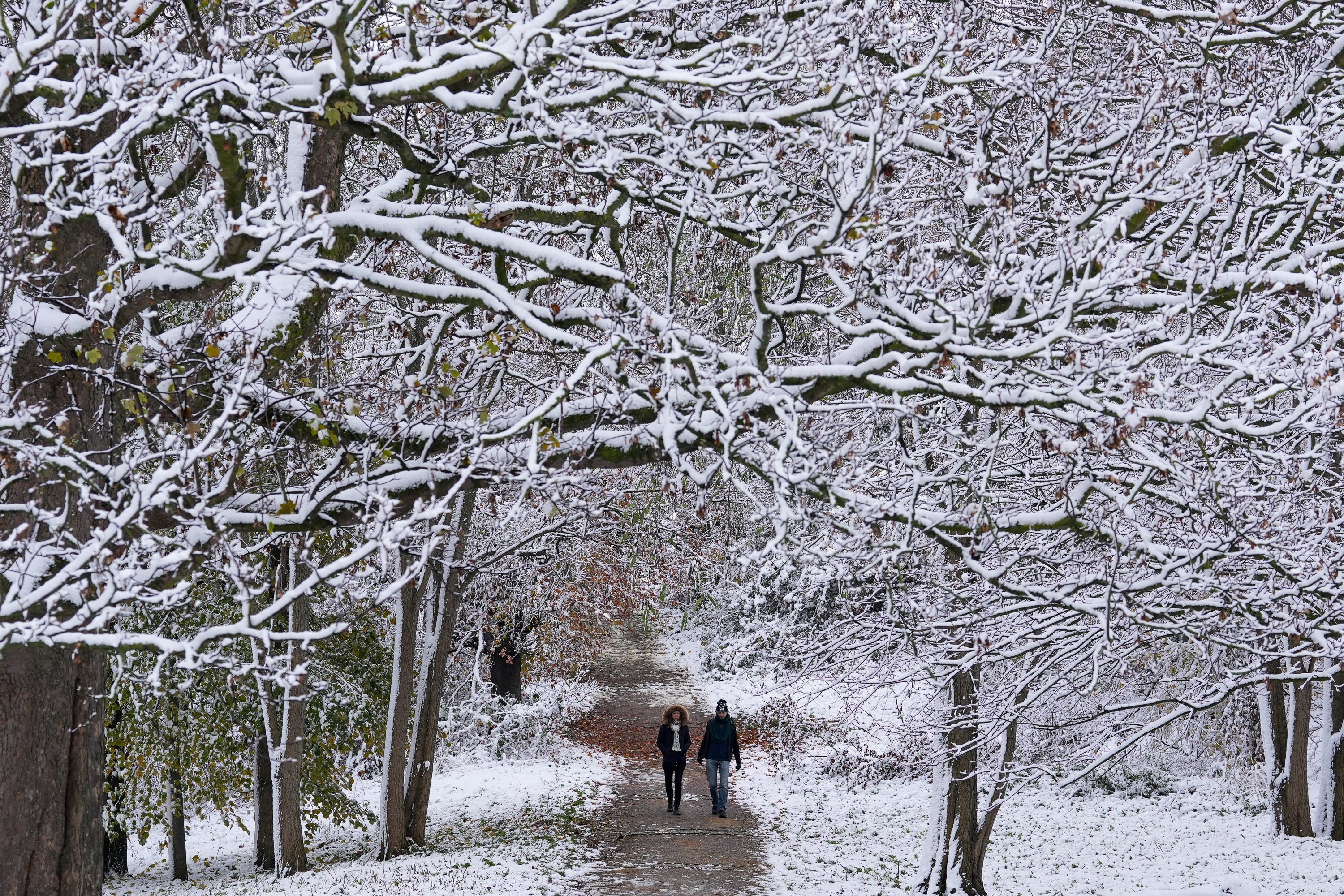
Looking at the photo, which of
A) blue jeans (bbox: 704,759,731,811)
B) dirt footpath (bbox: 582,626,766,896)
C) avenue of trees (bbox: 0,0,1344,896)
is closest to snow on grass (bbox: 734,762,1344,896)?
dirt footpath (bbox: 582,626,766,896)

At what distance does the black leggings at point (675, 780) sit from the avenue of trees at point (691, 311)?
6848 millimetres

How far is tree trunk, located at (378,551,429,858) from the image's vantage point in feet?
39.8

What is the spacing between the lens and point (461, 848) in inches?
499

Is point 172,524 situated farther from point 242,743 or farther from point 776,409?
point 242,743

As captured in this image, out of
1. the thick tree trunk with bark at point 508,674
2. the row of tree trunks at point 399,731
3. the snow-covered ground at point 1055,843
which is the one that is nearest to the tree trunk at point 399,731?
the row of tree trunks at point 399,731

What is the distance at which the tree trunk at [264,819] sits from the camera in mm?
13703

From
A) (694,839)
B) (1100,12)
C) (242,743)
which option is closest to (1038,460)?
(1100,12)

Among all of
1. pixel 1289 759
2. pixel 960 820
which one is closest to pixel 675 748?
pixel 960 820

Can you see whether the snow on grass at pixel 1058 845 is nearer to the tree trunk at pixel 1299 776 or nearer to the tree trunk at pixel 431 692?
the tree trunk at pixel 1299 776

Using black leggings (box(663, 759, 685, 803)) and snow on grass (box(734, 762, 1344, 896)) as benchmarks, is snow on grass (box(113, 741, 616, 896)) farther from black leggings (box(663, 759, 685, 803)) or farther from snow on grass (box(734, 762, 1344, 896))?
snow on grass (box(734, 762, 1344, 896))

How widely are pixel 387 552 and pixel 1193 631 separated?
4.94 metres

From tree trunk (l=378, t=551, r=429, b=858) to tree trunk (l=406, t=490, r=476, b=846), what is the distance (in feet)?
0.68

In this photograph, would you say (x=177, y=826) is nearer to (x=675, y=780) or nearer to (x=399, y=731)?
(x=399, y=731)

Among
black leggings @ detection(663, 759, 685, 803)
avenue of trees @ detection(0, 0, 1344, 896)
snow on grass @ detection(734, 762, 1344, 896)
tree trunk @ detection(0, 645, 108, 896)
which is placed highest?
avenue of trees @ detection(0, 0, 1344, 896)
